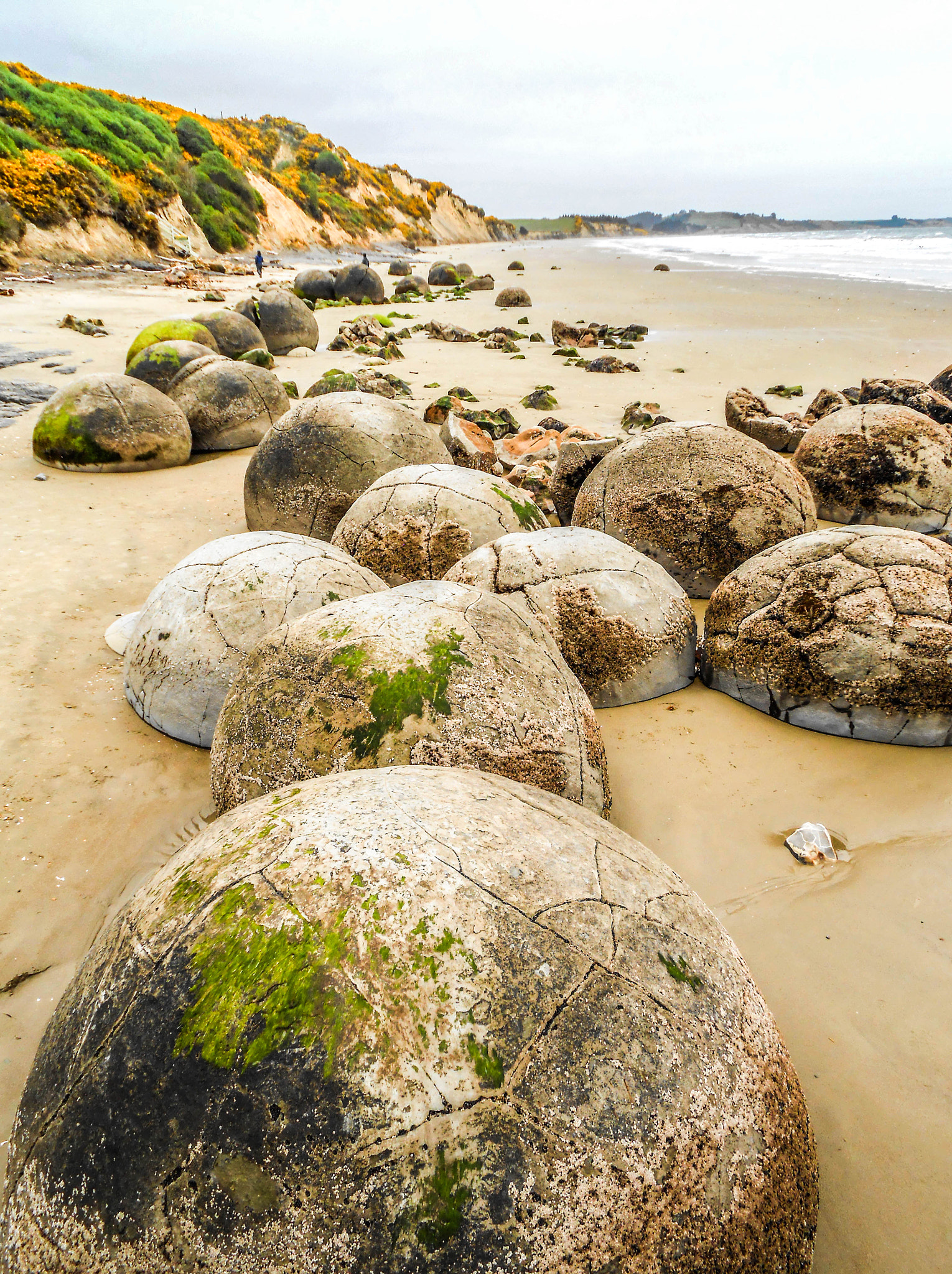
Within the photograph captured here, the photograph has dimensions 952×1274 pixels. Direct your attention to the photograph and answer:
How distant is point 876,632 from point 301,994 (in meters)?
3.26

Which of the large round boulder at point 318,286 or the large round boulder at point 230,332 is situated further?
the large round boulder at point 318,286

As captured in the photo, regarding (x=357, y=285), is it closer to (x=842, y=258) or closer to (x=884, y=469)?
(x=884, y=469)

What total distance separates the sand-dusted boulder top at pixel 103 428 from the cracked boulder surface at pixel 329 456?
3.07 m

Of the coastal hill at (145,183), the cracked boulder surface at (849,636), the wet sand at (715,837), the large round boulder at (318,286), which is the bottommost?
the wet sand at (715,837)

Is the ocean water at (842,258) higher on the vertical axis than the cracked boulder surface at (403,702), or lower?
higher

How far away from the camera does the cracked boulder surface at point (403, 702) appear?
2.46 m

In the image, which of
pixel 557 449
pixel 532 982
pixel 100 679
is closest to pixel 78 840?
pixel 100 679

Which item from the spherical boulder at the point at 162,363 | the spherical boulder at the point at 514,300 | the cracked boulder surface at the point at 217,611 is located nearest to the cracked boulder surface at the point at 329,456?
the cracked boulder surface at the point at 217,611

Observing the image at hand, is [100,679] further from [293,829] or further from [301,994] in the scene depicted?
[301,994]

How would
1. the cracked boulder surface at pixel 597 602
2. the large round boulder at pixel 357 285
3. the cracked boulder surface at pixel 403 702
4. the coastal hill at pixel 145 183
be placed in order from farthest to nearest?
the coastal hill at pixel 145 183 → the large round boulder at pixel 357 285 → the cracked boulder surface at pixel 597 602 → the cracked boulder surface at pixel 403 702

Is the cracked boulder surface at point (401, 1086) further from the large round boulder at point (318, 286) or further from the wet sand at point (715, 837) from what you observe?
the large round boulder at point (318, 286)

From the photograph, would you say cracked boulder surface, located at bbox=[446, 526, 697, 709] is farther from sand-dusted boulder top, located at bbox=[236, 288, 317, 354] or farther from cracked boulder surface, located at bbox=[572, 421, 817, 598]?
sand-dusted boulder top, located at bbox=[236, 288, 317, 354]

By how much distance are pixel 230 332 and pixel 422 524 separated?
10845mm

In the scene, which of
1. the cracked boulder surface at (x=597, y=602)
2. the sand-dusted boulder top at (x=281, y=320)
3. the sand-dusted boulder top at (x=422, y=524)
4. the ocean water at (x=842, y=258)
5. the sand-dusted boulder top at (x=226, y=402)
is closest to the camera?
the cracked boulder surface at (x=597, y=602)
